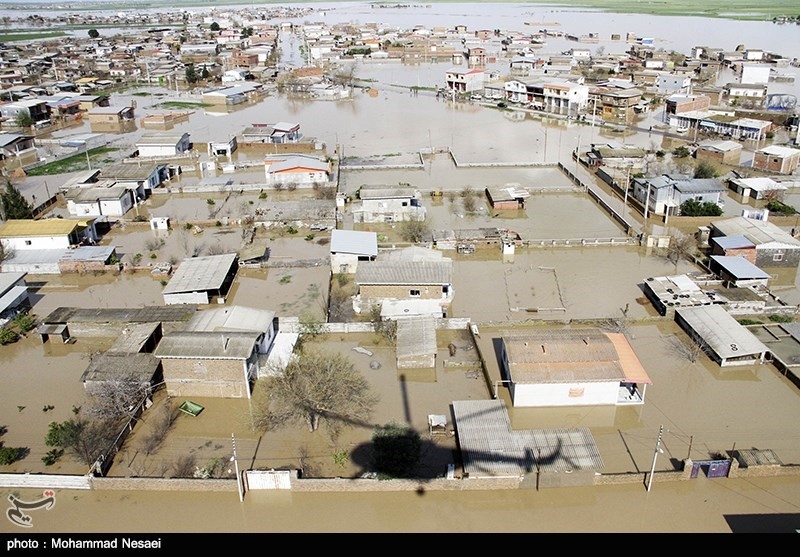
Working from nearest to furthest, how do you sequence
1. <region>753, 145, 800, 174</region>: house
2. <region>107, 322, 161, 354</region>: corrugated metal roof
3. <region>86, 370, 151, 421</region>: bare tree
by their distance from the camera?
<region>86, 370, 151, 421</region>: bare tree, <region>107, 322, 161, 354</region>: corrugated metal roof, <region>753, 145, 800, 174</region>: house

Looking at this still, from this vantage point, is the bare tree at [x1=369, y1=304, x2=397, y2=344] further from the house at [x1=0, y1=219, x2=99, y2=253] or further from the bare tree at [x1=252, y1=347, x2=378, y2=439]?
the house at [x1=0, y1=219, x2=99, y2=253]

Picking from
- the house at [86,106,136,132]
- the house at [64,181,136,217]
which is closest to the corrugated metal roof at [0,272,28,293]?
the house at [64,181,136,217]

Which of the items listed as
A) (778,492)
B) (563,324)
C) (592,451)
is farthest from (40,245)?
(778,492)

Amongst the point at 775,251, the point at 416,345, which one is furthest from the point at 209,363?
the point at 775,251

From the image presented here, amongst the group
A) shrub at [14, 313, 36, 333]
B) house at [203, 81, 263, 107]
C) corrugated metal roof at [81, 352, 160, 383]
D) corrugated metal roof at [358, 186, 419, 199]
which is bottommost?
shrub at [14, 313, 36, 333]

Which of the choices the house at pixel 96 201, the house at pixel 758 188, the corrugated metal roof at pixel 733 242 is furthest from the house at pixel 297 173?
the house at pixel 758 188

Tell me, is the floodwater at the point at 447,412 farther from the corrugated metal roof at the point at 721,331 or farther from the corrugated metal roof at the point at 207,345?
the corrugated metal roof at the point at 207,345
